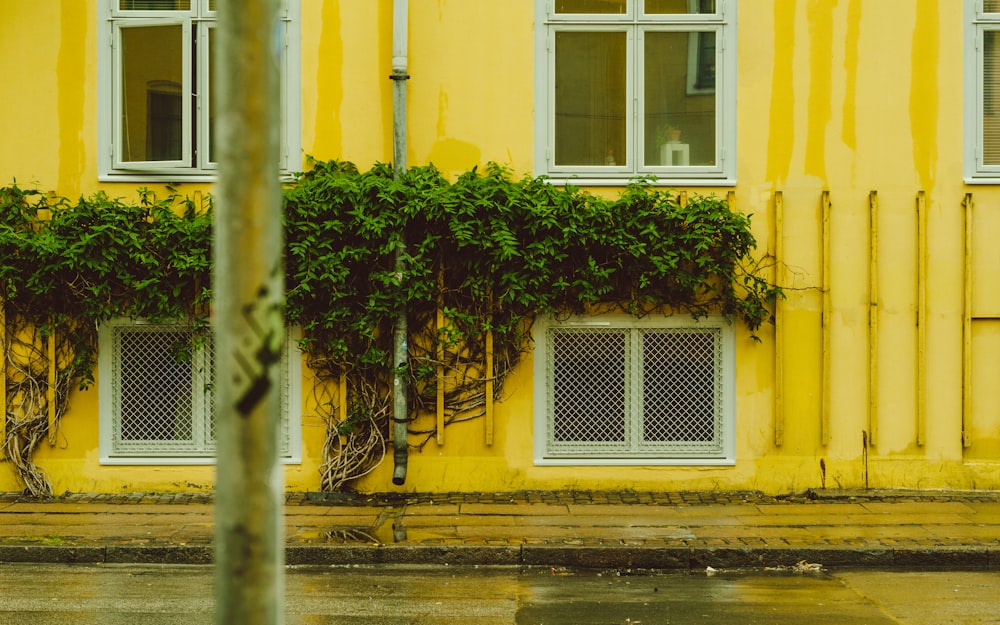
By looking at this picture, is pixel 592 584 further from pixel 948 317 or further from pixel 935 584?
pixel 948 317

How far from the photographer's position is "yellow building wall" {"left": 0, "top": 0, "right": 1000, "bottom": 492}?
35.5 ft

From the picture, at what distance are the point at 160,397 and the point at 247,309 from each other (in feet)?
28.9

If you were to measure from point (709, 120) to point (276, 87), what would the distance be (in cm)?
875

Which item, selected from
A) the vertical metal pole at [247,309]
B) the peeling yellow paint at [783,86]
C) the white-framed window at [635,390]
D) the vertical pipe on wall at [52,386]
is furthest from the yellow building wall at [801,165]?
the vertical metal pole at [247,309]

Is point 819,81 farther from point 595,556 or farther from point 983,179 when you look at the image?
point 595,556

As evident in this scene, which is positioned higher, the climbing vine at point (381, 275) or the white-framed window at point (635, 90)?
the white-framed window at point (635, 90)

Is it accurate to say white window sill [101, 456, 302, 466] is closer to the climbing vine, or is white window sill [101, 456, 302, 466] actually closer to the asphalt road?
the climbing vine

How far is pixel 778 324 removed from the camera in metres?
10.8

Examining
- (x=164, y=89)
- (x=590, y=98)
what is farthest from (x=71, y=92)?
(x=590, y=98)

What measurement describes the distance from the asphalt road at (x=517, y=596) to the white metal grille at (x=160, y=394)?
2.57m

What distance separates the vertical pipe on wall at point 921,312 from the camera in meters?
10.7

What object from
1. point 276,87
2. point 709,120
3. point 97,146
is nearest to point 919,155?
point 709,120

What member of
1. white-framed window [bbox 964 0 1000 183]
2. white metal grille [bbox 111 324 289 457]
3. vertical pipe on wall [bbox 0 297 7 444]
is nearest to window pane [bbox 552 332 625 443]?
white metal grille [bbox 111 324 289 457]

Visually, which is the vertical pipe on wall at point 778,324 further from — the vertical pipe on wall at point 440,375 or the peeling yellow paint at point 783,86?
the vertical pipe on wall at point 440,375
